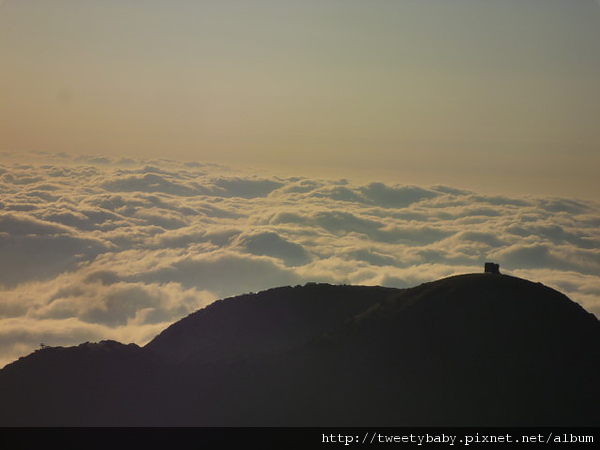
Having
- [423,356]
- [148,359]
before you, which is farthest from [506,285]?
[148,359]

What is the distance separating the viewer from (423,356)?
262 feet

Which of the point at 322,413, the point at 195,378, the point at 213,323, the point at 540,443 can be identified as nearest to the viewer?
the point at 540,443

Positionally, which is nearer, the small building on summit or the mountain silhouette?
the mountain silhouette

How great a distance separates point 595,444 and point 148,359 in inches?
1632

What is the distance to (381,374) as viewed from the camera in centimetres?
7900

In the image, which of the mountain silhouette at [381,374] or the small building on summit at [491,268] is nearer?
the mountain silhouette at [381,374]

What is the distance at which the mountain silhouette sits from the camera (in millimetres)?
75438

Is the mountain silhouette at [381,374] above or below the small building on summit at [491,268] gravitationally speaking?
below

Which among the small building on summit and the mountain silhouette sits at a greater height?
the small building on summit

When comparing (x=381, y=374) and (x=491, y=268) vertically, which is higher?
(x=491, y=268)

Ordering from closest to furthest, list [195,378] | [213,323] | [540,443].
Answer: [540,443] → [195,378] → [213,323]

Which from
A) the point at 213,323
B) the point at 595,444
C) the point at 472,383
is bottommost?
the point at 595,444

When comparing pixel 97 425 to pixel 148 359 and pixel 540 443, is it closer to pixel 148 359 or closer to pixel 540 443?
pixel 148 359

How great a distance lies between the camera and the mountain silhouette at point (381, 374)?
75.4 metres
